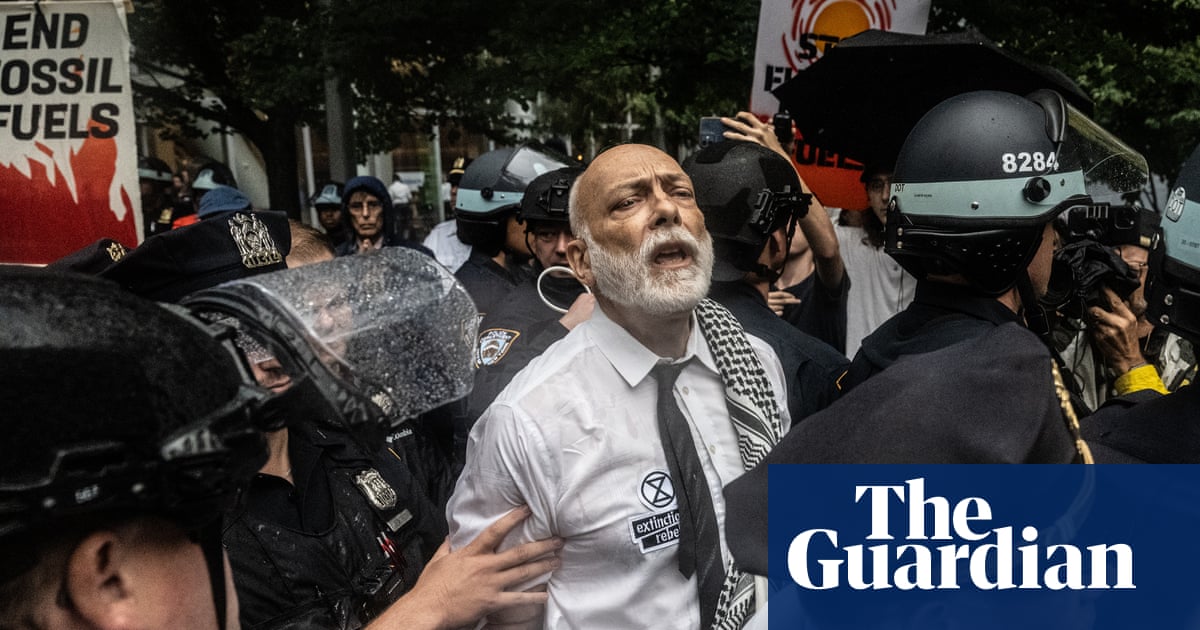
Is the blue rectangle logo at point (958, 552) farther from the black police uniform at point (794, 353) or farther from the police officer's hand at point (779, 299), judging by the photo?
the police officer's hand at point (779, 299)

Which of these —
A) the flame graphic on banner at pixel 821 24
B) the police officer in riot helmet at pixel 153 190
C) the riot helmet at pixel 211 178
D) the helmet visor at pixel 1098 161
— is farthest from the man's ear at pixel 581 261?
the police officer in riot helmet at pixel 153 190

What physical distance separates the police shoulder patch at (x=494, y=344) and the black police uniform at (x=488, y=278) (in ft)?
2.90

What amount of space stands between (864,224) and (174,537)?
4.44 metres

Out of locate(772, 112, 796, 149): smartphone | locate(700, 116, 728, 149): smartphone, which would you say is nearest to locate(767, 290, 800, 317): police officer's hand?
locate(772, 112, 796, 149): smartphone

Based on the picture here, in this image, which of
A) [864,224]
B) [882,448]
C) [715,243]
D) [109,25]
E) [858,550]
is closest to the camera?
[882,448]

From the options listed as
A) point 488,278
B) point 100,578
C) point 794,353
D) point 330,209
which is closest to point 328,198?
point 330,209

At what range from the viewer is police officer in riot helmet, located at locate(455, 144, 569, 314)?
16.4 feet

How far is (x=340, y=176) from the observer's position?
31.8ft

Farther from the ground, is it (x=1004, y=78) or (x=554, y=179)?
(x=1004, y=78)

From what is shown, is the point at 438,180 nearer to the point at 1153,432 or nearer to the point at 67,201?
the point at 67,201

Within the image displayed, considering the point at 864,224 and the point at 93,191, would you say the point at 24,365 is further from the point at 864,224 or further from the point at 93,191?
the point at 864,224

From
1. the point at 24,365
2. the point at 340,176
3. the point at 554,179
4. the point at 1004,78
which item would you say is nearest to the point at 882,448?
the point at 24,365

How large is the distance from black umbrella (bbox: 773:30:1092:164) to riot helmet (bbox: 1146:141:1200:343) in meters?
1.48

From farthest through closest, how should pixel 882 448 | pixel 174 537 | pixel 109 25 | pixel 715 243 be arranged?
1. pixel 109 25
2. pixel 715 243
3. pixel 882 448
4. pixel 174 537
